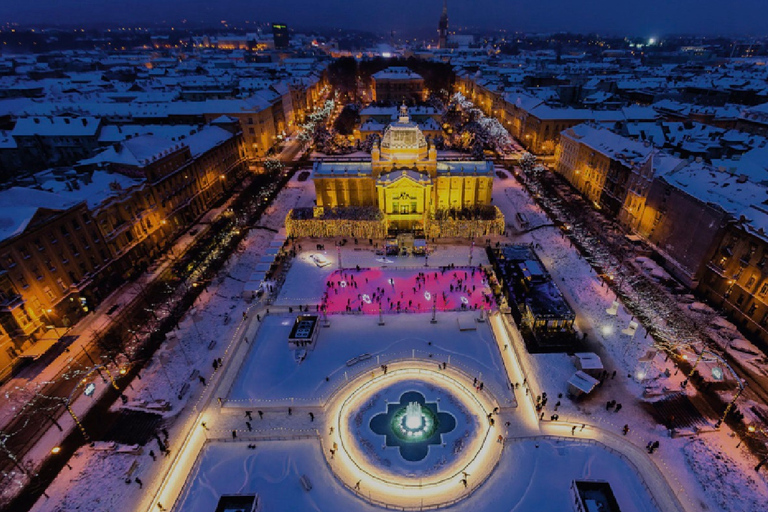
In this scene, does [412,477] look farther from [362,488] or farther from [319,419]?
[319,419]

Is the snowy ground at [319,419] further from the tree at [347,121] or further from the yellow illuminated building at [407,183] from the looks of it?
the tree at [347,121]

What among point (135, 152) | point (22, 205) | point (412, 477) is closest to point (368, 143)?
point (135, 152)

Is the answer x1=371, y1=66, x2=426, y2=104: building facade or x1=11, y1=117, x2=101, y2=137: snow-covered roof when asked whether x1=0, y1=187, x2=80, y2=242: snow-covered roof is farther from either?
x1=371, y1=66, x2=426, y2=104: building facade

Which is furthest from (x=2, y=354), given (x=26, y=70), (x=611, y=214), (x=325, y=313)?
(x=26, y=70)

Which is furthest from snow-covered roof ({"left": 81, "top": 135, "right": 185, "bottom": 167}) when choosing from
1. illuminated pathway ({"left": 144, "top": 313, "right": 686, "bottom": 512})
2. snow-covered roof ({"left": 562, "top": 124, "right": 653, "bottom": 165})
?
snow-covered roof ({"left": 562, "top": 124, "right": 653, "bottom": 165})

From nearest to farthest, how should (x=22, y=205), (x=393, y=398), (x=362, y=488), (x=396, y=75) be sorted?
(x=362, y=488)
(x=393, y=398)
(x=22, y=205)
(x=396, y=75)

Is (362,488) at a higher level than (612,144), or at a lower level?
lower

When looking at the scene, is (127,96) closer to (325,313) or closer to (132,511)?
(325,313)

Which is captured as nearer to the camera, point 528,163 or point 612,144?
point 612,144
